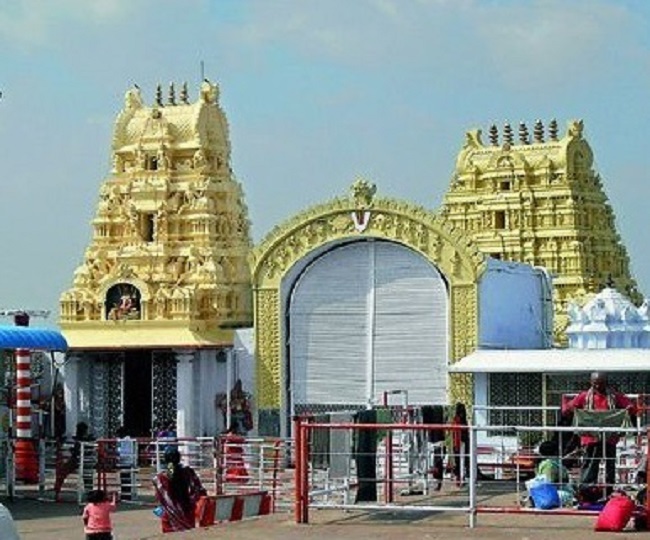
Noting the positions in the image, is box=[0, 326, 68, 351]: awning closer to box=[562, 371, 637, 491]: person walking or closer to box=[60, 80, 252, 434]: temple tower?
box=[562, 371, 637, 491]: person walking

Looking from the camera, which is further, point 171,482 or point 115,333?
point 115,333

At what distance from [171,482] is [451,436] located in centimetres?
669

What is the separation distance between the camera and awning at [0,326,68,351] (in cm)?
2298

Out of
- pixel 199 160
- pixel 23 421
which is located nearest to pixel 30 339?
pixel 23 421

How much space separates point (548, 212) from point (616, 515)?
32260mm

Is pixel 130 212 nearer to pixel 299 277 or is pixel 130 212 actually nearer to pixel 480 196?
pixel 299 277

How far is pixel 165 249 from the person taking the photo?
132 ft

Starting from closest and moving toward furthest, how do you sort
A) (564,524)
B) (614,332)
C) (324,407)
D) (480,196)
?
(564,524), (324,407), (614,332), (480,196)

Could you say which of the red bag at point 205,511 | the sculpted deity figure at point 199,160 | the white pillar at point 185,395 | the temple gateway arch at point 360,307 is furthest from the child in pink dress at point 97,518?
the sculpted deity figure at point 199,160

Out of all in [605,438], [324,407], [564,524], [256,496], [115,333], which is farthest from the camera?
[115,333]

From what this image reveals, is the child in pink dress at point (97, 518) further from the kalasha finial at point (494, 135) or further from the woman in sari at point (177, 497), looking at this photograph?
the kalasha finial at point (494, 135)

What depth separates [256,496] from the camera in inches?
698

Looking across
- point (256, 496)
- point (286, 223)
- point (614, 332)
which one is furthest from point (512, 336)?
point (256, 496)

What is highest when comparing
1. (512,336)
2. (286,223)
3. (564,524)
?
(286,223)
